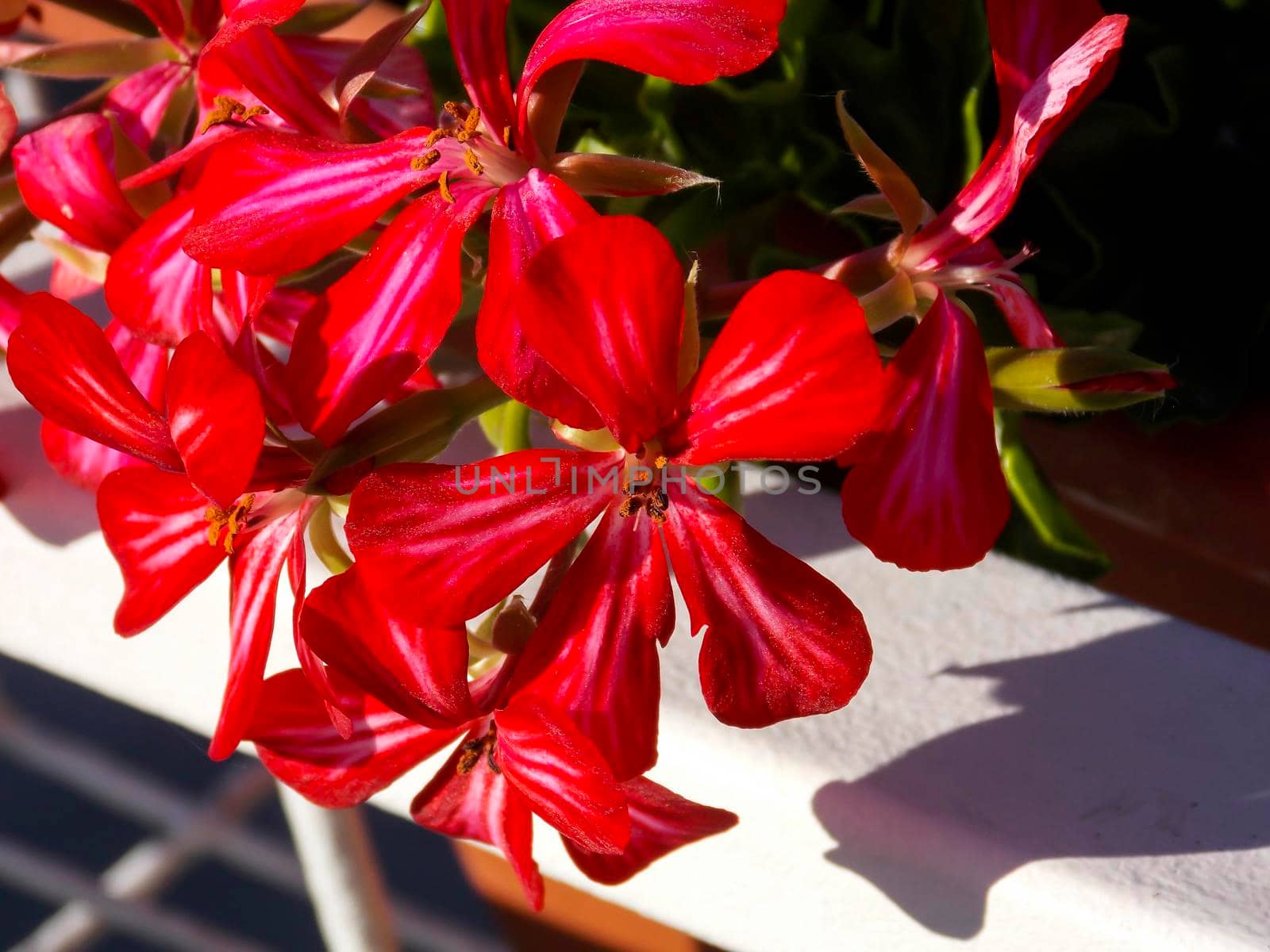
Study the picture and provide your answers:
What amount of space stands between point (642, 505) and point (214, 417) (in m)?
0.09

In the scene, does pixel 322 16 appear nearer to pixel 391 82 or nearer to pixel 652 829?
pixel 391 82

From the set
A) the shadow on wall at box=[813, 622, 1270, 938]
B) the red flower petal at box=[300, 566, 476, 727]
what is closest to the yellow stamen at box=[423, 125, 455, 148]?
the red flower petal at box=[300, 566, 476, 727]

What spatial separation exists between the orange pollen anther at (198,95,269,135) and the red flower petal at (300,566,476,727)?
0.13 m

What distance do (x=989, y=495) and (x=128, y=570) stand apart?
0.21 metres

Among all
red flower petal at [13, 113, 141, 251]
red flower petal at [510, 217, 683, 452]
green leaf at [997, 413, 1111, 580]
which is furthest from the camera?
green leaf at [997, 413, 1111, 580]

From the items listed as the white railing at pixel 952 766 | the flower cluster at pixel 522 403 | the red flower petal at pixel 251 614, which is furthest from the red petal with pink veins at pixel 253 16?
the white railing at pixel 952 766

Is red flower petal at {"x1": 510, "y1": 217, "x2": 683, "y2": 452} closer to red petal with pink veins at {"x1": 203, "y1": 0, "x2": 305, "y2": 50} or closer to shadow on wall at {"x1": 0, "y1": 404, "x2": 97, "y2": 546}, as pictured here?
red petal with pink veins at {"x1": 203, "y1": 0, "x2": 305, "y2": 50}

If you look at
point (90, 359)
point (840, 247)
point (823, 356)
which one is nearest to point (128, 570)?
point (90, 359)

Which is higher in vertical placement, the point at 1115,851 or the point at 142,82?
the point at 142,82

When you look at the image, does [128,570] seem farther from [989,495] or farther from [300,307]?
[989,495]

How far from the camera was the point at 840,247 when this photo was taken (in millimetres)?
511

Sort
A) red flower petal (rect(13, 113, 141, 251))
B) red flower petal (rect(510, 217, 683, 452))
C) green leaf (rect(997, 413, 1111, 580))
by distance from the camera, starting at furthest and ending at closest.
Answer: green leaf (rect(997, 413, 1111, 580)), red flower petal (rect(13, 113, 141, 251)), red flower petal (rect(510, 217, 683, 452))

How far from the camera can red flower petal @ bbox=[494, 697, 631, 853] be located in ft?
0.82

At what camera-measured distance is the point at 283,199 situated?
28cm
